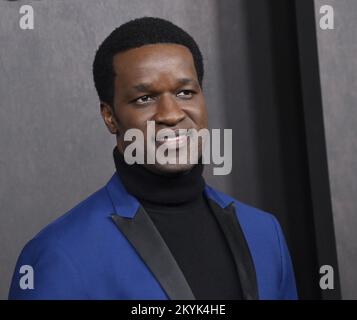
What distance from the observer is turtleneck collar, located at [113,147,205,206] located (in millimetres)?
786

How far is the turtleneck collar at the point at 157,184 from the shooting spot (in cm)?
79

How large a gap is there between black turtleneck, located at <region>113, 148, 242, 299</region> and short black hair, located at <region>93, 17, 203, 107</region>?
0.08 meters

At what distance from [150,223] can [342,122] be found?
0.48 metres

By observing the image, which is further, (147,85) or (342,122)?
(342,122)

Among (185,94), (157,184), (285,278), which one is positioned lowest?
(285,278)

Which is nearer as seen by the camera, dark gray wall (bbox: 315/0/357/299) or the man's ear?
the man's ear

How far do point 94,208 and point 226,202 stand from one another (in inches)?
6.7

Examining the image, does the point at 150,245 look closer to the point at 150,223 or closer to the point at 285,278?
the point at 150,223

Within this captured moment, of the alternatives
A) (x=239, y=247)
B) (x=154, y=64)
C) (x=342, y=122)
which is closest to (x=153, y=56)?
(x=154, y=64)

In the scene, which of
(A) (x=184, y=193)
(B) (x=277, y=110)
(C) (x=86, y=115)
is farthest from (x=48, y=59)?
(A) (x=184, y=193)

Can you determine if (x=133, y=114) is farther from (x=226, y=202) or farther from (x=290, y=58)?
(x=290, y=58)

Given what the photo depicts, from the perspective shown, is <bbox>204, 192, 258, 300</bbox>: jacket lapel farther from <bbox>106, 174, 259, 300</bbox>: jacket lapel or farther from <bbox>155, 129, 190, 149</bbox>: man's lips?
<bbox>155, 129, 190, 149</bbox>: man's lips

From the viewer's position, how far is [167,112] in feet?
2.46

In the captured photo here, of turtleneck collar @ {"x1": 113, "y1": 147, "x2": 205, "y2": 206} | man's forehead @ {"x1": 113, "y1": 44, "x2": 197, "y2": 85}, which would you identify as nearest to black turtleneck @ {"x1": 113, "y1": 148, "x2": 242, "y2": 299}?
turtleneck collar @ {"x1": 113, "y1": 147, "x2": 205, "y2": 206}
